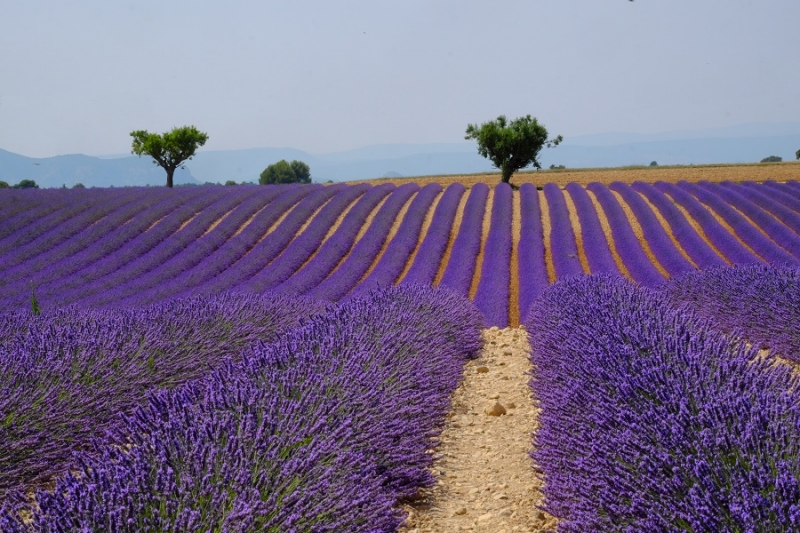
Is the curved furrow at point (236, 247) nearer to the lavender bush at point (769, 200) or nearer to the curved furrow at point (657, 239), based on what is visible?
the curved furrow at point (657, 239)

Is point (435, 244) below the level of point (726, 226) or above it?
below

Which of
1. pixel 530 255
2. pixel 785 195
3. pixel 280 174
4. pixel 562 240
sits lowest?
pixel 530 255

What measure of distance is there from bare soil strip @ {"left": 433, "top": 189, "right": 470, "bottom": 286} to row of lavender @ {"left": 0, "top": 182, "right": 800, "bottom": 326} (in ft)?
0.23

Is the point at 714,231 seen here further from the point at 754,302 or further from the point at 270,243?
the point at 270,243

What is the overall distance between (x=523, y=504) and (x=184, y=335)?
3.70 meters

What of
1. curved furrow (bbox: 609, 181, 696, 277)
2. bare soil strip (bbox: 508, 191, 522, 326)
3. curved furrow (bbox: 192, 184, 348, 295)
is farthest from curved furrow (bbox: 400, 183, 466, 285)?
curved furrow (bbox: 609, 181, 696, 277)

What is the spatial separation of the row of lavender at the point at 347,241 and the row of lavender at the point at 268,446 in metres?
5.71

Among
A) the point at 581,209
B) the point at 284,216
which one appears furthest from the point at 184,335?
the point at 581,209

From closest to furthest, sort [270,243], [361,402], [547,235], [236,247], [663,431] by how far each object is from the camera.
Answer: [663,431], [361,402], [236,247], [270,243], [547,235]

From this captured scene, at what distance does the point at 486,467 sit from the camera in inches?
Result: 166

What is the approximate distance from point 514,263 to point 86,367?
1111 centimetres

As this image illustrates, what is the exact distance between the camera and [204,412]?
314cm

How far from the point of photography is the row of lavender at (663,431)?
229 centimetres

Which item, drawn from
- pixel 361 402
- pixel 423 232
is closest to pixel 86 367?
pixel 361 402
